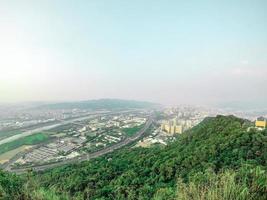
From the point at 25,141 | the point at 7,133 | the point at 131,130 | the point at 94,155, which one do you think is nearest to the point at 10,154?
the point at 25,141

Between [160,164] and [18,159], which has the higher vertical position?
[160,164]

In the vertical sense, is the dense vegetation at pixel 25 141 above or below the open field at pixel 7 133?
below

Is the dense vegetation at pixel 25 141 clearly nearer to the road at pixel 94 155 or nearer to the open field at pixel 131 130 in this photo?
the road at pixel 94 155

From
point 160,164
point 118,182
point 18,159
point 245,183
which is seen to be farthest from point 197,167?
point 18,159

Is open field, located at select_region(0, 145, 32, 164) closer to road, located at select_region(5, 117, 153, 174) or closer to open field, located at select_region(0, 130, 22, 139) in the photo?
road, located at select_region(5, 117, 153, 174)

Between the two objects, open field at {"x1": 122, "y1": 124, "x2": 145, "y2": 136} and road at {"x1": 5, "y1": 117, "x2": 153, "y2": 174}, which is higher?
open field at {"x1": 122, "y1": 124, "x2": 145, "y2": 136}

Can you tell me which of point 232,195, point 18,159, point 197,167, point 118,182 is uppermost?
point 232,195

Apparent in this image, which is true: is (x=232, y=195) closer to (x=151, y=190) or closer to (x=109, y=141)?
(x=151, y=190)

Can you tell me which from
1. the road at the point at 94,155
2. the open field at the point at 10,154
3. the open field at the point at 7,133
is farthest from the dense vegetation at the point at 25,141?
the road at the point at 94,155

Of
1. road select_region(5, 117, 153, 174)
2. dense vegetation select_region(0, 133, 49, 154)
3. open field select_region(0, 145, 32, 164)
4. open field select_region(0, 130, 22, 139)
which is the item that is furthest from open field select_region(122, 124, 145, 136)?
open field select_region(0, 130, 22, 139)
